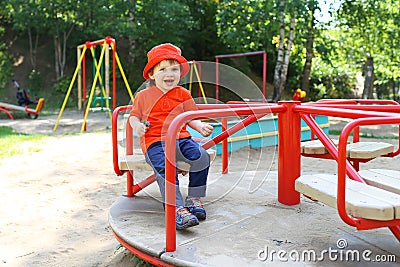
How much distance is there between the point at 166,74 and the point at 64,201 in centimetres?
198

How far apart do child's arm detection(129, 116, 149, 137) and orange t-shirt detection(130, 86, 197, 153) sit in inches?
1.8

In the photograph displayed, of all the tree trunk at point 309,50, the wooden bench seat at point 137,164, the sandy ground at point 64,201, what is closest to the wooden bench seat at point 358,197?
the wooden bench seat at point 137,164

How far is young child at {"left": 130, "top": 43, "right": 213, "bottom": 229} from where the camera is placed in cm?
244

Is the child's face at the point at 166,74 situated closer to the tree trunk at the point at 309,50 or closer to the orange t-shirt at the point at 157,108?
the orange t-shirt at the point at 157,108

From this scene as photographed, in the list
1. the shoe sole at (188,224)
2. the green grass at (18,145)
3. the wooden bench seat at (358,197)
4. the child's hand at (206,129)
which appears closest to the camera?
the wooden bench seat at (358,197)

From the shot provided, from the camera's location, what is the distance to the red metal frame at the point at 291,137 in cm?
172

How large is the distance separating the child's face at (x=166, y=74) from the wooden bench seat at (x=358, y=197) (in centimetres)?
94

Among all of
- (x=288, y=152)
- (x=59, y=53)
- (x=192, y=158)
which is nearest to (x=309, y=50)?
(x=59, y=53)

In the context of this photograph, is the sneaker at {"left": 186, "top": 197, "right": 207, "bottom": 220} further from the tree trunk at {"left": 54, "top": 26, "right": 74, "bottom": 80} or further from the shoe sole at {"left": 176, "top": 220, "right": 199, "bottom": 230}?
the tree trunk at {"left": 54, "top": 26, "right": 74, "bottom": 80}

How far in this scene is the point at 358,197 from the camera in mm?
1794

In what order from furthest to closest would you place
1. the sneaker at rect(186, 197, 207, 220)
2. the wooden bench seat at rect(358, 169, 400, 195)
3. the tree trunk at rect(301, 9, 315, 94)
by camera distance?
the tree trunk at rect(301, 9, 315, 94)
the sneaker at rect(186, 197, 207, 220)
the wooden bench seat at rect(358, 169, 400, 195)

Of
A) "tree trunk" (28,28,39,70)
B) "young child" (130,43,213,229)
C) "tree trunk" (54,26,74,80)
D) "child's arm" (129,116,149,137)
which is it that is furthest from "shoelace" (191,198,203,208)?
"tree trunk" (28,28,39,70)

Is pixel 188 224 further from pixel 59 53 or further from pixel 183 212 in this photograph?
pixel 59 53

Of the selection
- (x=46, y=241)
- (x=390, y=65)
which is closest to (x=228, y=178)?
(x=46, y=241)
